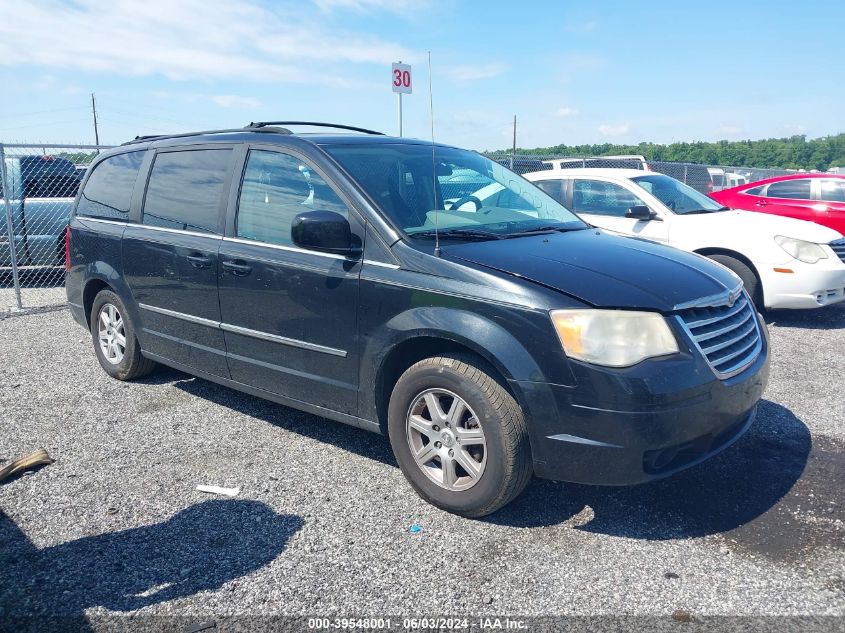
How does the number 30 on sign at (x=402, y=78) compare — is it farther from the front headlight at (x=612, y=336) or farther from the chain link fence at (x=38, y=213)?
the front headlight at (x=612, y=336)

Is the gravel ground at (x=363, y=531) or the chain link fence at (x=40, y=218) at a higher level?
the chain link fence at (x=40, y=218)

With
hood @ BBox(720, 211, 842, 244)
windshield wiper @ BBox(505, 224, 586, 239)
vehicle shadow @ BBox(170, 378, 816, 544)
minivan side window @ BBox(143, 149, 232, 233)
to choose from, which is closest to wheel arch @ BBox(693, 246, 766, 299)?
hood @ BBox(720, 211, 842, 244)

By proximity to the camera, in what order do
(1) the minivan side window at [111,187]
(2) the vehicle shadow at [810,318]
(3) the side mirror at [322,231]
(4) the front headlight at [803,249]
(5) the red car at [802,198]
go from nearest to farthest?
1. (3) the side mirror at [322,231]
2. (1) the minivan side window at [111,187]
3. (4) the front headlight at [803,249]
4. (2) the vehicle shadow at [810,318]
5. (5) the red car at [802,198]

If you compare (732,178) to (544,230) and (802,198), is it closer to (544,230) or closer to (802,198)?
(802,198)

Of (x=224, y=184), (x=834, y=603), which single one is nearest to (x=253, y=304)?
(x=224, y=184)

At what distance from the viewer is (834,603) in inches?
103

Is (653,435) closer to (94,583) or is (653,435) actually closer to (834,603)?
(834,603)

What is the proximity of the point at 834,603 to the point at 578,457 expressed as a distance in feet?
3.54

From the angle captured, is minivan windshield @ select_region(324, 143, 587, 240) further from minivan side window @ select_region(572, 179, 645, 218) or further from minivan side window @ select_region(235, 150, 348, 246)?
minivan side window @ select_region(572, 179, 645, 218)

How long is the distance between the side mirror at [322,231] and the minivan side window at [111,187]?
2285 millimetres

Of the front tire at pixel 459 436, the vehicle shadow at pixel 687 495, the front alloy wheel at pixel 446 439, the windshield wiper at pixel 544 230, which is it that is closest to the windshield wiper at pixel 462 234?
the windshield wiper at pixel 544 230

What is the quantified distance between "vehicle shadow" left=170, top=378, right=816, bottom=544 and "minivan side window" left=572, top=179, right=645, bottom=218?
3.92 m

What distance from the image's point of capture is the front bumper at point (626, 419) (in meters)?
2.86

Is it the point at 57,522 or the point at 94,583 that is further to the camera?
the point at 57,522
